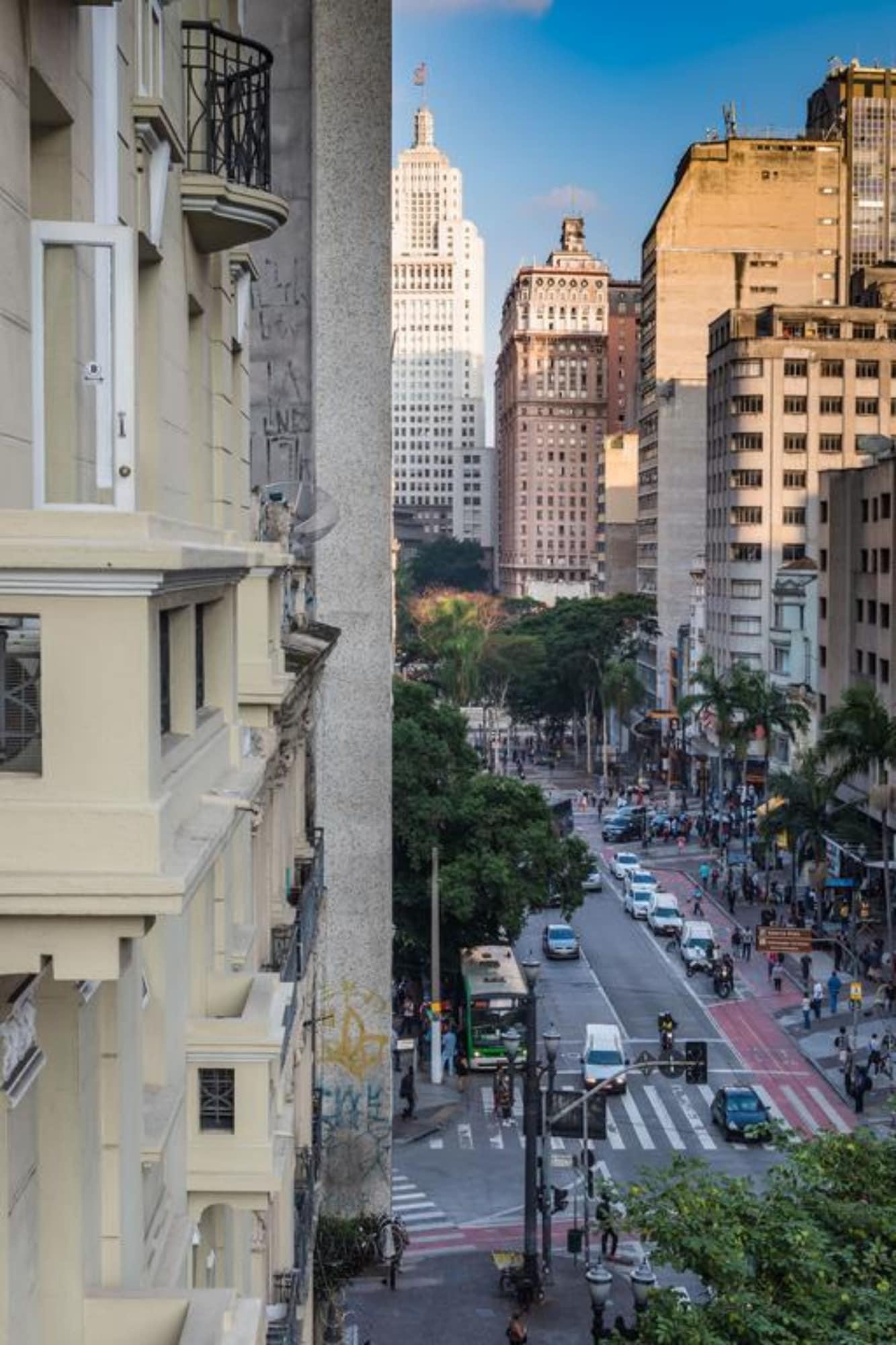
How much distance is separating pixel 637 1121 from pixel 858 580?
3374 centimetres

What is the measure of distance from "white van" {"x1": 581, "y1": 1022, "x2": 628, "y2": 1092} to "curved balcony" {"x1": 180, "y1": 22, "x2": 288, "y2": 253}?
38073mm

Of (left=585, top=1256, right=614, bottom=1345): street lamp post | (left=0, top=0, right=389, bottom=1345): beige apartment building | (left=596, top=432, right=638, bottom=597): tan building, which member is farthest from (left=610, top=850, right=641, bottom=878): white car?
(left=596, top=432, right=638, bottom=597): tan building

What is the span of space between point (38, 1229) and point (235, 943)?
26.6 ft

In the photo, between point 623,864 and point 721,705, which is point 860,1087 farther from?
point 721,705

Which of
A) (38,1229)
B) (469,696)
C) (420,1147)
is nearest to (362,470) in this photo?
(420,1147)

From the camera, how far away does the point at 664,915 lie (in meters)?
72.2

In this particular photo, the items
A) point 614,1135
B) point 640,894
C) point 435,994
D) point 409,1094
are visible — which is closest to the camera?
point 614,1135

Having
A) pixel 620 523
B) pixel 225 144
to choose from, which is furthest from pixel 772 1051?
pixel 620 523

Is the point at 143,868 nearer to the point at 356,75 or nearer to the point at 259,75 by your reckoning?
the point at 259,75

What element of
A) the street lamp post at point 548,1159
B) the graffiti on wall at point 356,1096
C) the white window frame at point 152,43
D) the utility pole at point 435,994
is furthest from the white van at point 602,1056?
the white window frame at point 152,43

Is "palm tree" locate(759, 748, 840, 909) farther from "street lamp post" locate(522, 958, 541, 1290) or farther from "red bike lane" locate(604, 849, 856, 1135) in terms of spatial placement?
"street lamp post" locate(522, 958, 541, 1290)

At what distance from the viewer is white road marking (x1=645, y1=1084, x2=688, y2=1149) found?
150 feet

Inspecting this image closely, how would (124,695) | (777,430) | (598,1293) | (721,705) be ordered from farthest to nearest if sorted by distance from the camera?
(777,430) < (721,705) < (598,1293) < (124,695)

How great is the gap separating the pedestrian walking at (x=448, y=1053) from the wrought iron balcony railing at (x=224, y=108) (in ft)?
137
